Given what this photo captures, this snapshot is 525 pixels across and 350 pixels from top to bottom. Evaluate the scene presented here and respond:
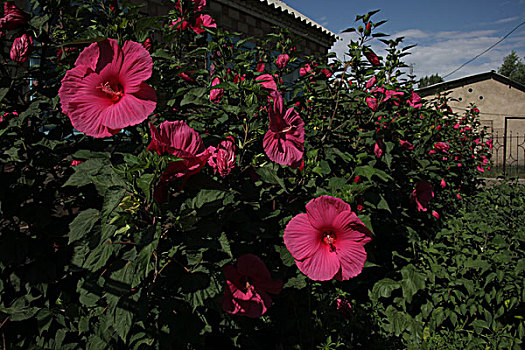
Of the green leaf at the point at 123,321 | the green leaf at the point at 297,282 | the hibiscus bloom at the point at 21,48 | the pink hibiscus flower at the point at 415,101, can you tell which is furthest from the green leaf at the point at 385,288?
the hibiscus bloom at the point at 21,48

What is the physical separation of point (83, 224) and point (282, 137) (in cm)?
78

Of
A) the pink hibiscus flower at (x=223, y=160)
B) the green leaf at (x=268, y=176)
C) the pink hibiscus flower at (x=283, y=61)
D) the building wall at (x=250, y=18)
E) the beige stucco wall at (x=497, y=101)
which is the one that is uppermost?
the beige stucco wall at (x=497, y=101)

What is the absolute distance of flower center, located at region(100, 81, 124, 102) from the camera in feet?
3.14

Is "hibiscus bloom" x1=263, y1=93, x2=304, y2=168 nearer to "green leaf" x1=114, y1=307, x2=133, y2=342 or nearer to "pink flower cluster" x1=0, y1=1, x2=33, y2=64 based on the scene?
"green leaf" x1=114, y1=307, x2=133, y2=342

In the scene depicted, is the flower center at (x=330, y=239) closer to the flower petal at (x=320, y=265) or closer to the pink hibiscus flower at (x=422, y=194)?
the flower petal at (x=320, y=265)

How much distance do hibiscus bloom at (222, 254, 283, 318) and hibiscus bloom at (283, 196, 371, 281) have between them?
168 mm

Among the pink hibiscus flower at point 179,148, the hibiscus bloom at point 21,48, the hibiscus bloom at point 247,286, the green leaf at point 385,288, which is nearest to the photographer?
the pink hibiscus flower at point 179,148

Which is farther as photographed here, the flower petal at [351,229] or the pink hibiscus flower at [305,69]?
the pink hibiscus flower at [305,69]

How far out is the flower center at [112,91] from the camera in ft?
3.14

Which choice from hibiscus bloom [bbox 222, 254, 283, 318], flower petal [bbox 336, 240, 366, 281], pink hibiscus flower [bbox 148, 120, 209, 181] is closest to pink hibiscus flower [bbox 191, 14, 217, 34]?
pink hibiscus flower [bbox 148, 120, 209, 181]

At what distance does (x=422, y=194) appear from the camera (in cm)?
267

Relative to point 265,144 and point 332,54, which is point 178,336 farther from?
point 332,54

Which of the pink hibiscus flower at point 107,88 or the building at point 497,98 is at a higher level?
the building at point 497,98

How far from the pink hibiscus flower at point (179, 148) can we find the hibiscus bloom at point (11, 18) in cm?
89
